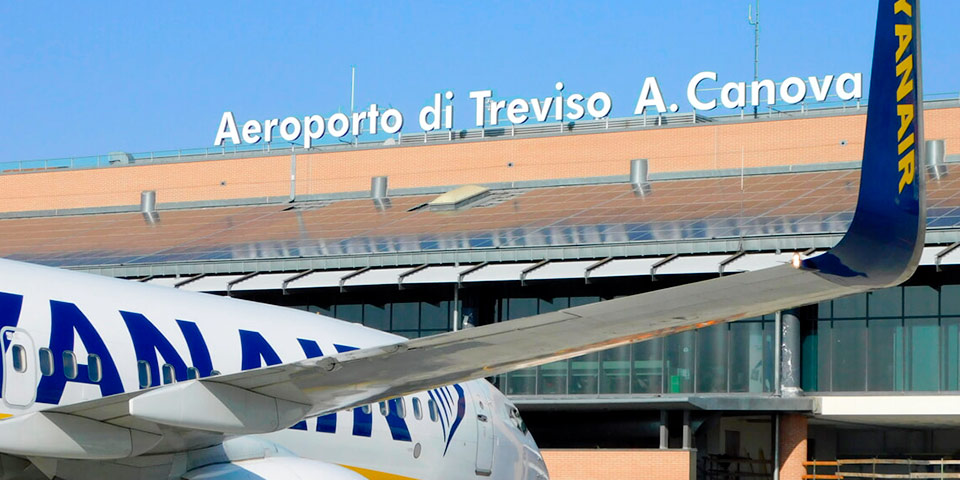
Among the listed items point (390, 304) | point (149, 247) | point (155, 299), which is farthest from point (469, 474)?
point (149, 247)

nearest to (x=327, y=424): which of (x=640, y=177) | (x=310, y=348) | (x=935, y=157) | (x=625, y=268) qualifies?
(x=310, y=348)

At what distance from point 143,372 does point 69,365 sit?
0.81 m

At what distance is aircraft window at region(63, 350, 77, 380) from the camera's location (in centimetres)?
1105

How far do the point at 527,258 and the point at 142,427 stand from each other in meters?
31.3

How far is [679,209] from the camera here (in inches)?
1746

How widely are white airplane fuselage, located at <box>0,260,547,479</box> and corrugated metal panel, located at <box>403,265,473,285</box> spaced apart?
23.5 m

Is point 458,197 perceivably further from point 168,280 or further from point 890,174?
point 890,174

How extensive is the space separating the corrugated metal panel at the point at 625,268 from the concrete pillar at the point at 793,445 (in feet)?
18.5

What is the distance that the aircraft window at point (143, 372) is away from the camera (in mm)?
11773

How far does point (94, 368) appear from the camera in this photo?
11.4 metres

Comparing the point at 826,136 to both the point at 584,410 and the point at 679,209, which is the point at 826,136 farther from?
the point at 584,410

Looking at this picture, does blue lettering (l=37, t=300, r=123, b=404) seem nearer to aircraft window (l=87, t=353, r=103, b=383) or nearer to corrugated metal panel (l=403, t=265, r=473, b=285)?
aircraft window (l=87, t=353, r=103, b=383)

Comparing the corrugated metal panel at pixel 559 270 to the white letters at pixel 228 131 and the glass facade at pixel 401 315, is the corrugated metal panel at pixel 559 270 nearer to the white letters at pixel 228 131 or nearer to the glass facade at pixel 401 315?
the glass facade at pixel 401 315

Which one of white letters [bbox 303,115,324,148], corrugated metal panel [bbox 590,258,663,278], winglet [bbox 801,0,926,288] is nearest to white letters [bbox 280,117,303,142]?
white letters [bbox 303,115,324,148]
